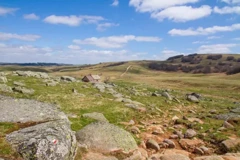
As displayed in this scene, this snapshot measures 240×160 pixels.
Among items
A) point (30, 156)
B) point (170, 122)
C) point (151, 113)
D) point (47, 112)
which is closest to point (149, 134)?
point (170, 122)

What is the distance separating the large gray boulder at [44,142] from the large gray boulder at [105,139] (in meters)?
2.99

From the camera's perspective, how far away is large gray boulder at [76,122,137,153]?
17.8m

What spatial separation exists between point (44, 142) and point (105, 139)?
6.02 meters

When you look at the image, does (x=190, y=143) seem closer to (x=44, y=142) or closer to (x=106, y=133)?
(x=106, y=133)

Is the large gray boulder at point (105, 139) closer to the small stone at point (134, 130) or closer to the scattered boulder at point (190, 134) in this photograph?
the small stone at point (134, 130)

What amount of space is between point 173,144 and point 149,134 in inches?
136

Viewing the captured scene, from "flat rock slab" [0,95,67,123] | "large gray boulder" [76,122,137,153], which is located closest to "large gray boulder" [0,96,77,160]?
"flat rock slab" [0,95,67,123]

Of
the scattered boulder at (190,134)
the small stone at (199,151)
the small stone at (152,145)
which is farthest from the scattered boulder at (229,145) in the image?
the small stone at (152,145)

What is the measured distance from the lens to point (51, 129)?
48.4 ft

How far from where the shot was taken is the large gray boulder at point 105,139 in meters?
17.8

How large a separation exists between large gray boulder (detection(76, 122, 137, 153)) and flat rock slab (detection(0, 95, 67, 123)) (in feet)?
9.38

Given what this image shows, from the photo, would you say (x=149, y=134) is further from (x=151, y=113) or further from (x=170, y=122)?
(x=151, y=113)

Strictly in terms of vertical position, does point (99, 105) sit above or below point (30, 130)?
below

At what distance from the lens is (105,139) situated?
725 inches
